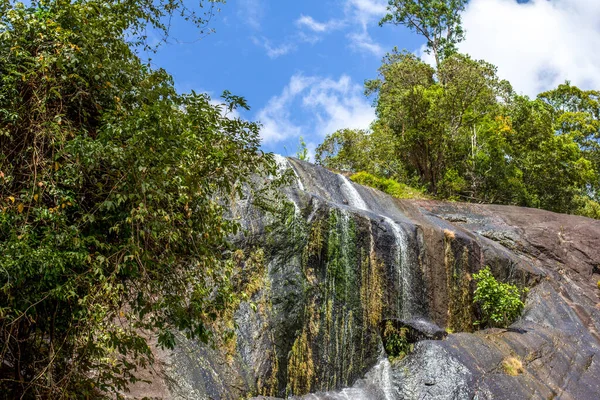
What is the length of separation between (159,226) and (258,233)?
655 cm

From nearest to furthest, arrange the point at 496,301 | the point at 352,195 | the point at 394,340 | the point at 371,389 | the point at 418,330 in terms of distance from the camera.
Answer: the point at 371,389 < the point at 418,330 < the point at 394,340 < the point at 496,301 < the point at 352,195

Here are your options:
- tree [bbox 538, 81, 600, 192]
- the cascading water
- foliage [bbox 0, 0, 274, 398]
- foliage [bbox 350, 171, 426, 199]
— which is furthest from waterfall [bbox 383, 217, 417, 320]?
tree [bbox 538, 81, 600, 192]

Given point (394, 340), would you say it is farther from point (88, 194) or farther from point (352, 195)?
point (88, 194)

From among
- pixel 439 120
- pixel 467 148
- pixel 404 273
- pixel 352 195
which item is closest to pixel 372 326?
pixel 404 273

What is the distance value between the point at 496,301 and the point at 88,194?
12.8 meters

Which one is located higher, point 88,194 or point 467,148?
point 467,148

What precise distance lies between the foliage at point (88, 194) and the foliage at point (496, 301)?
11.0m

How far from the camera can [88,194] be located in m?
5.49

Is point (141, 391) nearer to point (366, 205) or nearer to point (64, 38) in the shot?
point (64, 38)

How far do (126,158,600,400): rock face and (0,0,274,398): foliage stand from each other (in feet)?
9.38

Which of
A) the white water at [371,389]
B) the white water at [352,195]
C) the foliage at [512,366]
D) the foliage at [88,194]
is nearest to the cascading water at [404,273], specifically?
the white water at [371,389]

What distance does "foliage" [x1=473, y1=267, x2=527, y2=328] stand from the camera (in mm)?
14727

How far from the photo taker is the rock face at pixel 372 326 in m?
9.94

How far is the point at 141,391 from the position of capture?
26.9ft
